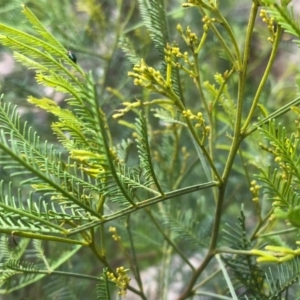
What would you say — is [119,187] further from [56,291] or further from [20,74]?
[20,74]

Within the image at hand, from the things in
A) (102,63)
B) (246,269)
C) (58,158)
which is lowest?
(246,269)

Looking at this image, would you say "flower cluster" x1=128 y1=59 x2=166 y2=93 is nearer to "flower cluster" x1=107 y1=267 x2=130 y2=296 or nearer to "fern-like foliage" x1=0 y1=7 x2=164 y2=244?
"fern-like foliage" x1=0 y1=7 x2=164 y2=244

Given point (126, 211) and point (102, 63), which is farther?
point (102, 63)

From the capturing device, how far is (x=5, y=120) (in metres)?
0.34

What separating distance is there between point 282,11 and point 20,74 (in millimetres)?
654

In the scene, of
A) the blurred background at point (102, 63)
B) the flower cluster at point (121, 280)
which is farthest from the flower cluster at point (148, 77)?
the blurred background at point (102, 63)

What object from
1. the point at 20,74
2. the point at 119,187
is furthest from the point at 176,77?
the point at 20,74

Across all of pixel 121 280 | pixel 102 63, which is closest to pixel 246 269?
pixel 121 280

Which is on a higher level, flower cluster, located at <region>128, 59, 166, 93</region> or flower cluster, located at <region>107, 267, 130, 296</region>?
flower cluster, located at <region>128, 59, 166, 93</region>

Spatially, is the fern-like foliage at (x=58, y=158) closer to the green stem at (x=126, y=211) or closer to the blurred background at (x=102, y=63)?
the green stem at (x=126, y=211)

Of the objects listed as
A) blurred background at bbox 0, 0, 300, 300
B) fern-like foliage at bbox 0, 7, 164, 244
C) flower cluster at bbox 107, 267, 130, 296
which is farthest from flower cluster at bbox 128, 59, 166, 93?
blurred background at bbox 0, 0, 300, 300

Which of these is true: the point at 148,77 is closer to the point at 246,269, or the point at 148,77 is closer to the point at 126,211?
the point at 126,211

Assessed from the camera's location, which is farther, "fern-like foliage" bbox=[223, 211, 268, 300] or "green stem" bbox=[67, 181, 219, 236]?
"fern-like foliage" bbox=[223, 211, 268, 300]

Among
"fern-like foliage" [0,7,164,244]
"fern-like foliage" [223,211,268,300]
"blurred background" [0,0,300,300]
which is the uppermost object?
"blurred background" [0,0,300,300]
